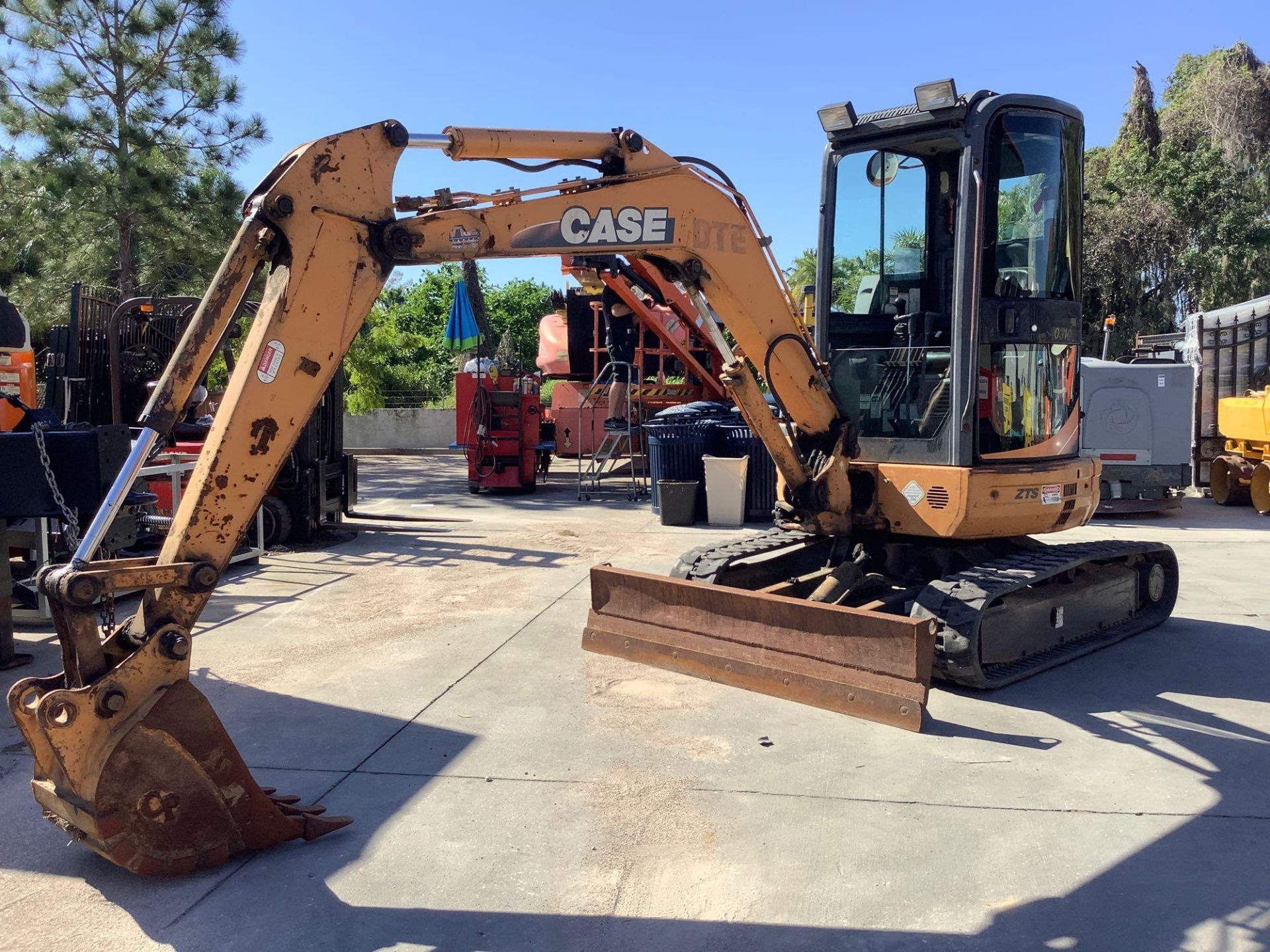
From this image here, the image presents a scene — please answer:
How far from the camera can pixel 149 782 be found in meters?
3.60

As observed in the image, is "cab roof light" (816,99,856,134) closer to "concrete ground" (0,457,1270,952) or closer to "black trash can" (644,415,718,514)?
"concrete ground" (0,457,1270,952)

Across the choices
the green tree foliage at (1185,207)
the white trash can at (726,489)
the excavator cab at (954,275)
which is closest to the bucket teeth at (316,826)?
the excavator cab at (954,275)

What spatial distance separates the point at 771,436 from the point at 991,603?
5.12ft

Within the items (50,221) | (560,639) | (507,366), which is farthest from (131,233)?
(560,639)

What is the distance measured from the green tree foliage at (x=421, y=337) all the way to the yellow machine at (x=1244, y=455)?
1395 centimetres

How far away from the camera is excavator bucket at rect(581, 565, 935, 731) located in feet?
17.2

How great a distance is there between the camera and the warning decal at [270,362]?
384 cm

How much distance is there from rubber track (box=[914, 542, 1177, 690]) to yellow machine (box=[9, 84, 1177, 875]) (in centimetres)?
2

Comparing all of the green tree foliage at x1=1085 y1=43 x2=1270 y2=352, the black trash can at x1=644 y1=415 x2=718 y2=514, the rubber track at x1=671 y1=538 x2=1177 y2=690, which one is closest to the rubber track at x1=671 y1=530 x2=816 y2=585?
the rubber track at x1=671 y1=538 x2=1177 y2=690

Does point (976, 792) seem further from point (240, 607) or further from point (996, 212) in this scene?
point (240, 607)

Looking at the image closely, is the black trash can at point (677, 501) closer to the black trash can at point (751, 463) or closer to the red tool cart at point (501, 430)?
the black trash can at point (751, 463)

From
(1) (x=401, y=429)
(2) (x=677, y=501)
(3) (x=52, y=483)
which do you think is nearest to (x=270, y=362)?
(3) (x=52, y=483)

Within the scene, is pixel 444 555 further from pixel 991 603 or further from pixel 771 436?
pixel 991 603

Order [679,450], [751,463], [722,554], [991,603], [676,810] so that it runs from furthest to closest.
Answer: [679,450]
[751,463]
[722,554]
[991,603]
[676,810]
